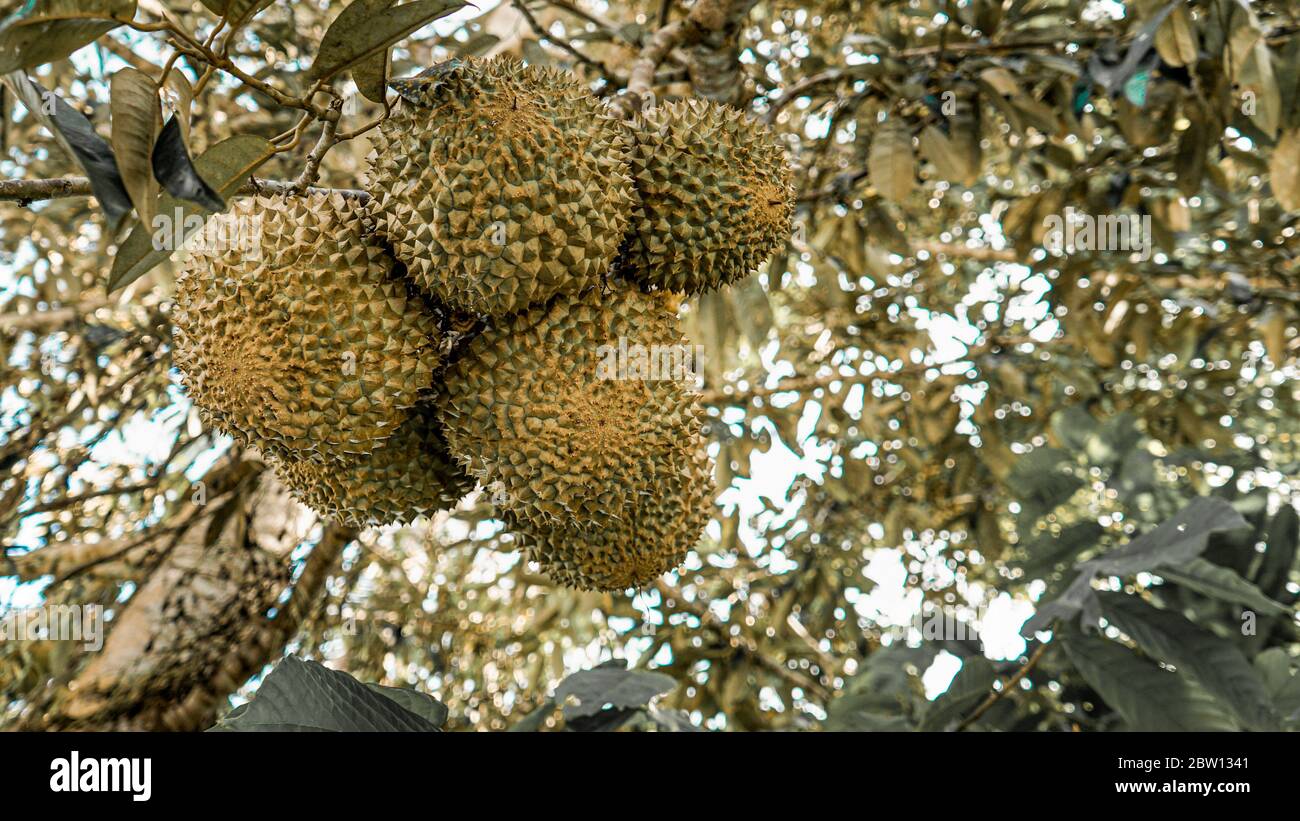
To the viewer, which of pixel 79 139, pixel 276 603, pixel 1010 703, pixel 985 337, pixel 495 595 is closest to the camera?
pixel 79 139

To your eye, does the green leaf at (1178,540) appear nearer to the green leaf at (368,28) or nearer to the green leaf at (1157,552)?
the green leaf at (1157,552)

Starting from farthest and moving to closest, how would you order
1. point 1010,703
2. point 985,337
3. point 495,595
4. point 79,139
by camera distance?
point 495,595 → point 985,337 → point 1010,703 → point 79,139

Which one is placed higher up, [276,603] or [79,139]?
[79,139]

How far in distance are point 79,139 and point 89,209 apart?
284cm

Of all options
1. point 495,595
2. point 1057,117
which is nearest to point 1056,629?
point 1057,117

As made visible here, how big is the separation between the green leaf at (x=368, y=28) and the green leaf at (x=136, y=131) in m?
0.19

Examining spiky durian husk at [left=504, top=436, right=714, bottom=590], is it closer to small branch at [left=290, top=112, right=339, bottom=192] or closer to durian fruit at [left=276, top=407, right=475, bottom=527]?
durian fruit at [left=276, top=407, right=475, bottom=527]

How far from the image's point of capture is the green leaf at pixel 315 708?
38.3 inches

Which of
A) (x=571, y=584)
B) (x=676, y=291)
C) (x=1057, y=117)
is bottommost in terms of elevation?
(x=571, y=584)

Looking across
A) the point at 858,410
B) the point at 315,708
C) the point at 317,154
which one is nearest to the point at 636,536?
the point at 315,708

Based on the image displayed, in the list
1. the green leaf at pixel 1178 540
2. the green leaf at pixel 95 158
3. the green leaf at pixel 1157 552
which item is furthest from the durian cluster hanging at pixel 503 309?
the green leaf at pixel 1178 540

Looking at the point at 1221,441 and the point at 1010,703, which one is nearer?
the point at 1010,703

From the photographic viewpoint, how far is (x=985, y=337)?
143 inches

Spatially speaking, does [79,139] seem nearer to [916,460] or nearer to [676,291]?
[676,291]
